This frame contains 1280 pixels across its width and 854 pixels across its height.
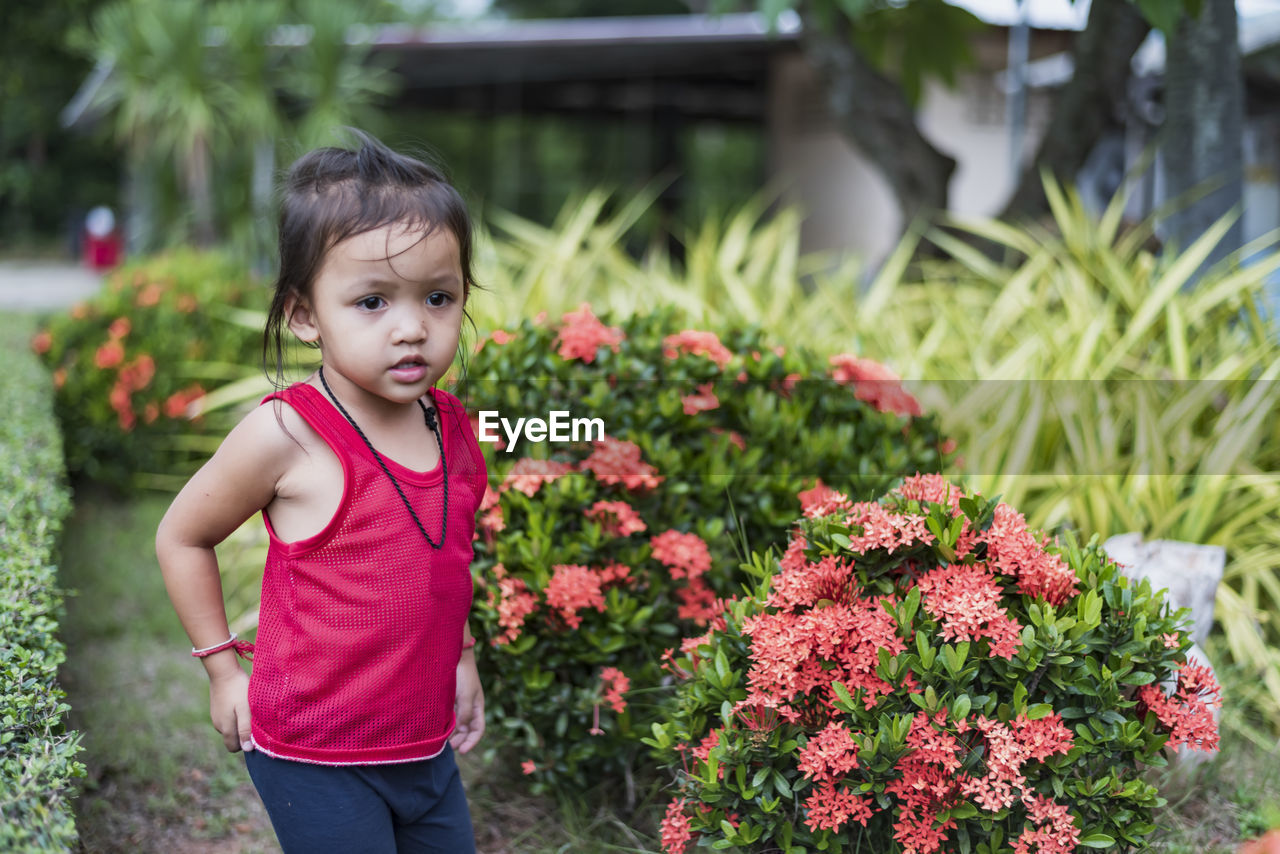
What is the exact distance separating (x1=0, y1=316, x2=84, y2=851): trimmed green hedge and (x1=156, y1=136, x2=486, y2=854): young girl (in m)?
0.23

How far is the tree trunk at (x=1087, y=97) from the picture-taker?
4.89 meters

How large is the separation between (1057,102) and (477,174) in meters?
12.5

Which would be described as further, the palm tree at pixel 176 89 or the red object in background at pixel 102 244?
the red object in background at pixel 102 244

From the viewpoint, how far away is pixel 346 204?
1440 millimetres

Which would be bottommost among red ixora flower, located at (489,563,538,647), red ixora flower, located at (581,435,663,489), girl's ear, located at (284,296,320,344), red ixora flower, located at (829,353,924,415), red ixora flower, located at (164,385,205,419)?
red ixora flower, located at (164,385,205,419)

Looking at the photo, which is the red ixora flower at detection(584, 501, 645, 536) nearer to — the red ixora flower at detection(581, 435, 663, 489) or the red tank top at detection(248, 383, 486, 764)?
the red ixora flower at detection(581, 435, 663, 489)

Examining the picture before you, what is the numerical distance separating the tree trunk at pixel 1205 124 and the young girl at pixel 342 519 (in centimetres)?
382

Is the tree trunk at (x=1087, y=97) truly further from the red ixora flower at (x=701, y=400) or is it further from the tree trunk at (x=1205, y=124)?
the red ixora flower at (x=701, y=400)

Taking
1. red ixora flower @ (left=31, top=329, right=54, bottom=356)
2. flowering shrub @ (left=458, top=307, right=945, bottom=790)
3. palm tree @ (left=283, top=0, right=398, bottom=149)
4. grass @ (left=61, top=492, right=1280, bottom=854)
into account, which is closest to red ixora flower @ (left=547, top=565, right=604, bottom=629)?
flowering shrub @ (left=458, top=307, right=945, bottom=790)

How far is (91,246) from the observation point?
19.2 meters

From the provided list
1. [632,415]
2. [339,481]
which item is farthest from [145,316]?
[339,481]

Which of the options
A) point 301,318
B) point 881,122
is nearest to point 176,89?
point 881,122

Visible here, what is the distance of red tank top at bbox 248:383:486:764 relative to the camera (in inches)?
58.3

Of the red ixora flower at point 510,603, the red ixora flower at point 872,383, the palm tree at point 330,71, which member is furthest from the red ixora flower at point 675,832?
the palm tree at point 330,71
